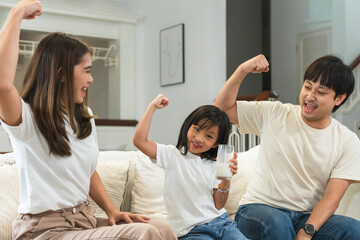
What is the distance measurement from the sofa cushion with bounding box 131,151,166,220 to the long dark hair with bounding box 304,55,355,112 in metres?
1.03

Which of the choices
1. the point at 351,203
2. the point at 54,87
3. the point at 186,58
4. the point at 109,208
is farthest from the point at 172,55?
the point at 54,87

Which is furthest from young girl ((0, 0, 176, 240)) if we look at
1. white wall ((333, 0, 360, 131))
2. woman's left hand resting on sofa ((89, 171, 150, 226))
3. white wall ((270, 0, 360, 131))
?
white wall ((333, 0, 360, 131))

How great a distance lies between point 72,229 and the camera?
4.87 ft

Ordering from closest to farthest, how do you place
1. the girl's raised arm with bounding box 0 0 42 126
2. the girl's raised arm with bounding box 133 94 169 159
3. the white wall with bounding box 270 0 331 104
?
1. the girl's raised arm with bounding box 0 0 42 126
2. the girl's raised arm with bounding box 133 94 169 159
3. the white wall with bounding box 270 0 331 104

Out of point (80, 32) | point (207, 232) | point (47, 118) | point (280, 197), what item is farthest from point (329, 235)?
point (80, 32)

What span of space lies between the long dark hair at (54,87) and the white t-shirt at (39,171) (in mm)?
30

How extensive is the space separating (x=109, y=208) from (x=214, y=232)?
447 millimetres

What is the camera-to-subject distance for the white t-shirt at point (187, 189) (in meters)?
1.89

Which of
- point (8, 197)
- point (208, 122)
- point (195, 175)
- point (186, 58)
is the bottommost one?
point (8, 197)

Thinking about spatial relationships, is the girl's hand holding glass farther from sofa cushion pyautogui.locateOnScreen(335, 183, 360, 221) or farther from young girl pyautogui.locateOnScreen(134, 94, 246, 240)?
sofa cushion pyautogui.locateOnScreen(335, 183, 360, 221)

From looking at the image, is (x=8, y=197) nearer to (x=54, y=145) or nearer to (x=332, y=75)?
(x=54, y=145)

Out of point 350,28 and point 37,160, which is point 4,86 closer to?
point 37,160

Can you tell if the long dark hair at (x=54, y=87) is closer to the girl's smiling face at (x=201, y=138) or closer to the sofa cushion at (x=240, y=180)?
the girl's smiling face at (x=201, y=138)

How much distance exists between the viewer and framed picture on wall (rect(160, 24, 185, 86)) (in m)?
5.70
